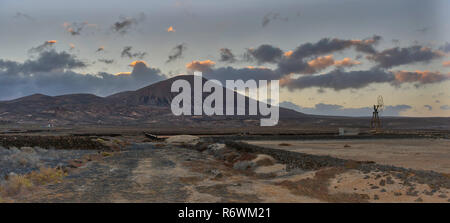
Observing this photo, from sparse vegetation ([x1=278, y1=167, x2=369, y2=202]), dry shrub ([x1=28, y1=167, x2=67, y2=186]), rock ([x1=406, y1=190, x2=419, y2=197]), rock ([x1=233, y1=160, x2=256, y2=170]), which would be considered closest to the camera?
rock ([x1=406, y1=190, x2=419, y2=197])

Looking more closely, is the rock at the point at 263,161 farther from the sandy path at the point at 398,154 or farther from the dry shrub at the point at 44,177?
the dry shrub at the point at 44,177

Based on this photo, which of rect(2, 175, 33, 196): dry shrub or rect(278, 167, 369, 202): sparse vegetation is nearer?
rect(278, 167, 369, 202): sparse vegetation

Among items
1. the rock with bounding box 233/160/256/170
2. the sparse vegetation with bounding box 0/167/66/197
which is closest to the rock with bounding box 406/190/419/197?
the rock with bounding box 233/160/256/170

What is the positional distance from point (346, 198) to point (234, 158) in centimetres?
1913

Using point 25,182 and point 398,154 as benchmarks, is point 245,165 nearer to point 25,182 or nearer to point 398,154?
point 25,182

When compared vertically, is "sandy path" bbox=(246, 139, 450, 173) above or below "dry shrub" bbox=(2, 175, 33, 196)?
below

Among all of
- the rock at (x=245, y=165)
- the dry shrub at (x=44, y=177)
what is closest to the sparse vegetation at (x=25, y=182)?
the dry shrub at (x=44, y=177)

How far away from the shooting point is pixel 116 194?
55.7 feet

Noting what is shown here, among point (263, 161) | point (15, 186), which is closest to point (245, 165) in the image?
point (263, 161)

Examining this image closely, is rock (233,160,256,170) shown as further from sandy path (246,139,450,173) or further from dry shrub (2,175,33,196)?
dry shrub (2,175,33,196)

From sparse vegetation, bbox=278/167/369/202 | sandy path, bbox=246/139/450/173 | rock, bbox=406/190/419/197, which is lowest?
sandy path, bbox=246/139/450/173

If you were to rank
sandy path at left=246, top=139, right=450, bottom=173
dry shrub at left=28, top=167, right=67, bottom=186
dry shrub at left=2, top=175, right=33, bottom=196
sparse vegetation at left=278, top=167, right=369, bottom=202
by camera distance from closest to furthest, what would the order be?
sparse vegetation at left=278, top=167, right=369, bottom=202 < dry shrub at left=2, top=175, right=33, bottom=196 < dry shrub at left=28, top=167, right=67, bottom=186 < sandy path at left=246, top=139, right=450, bottom=173
